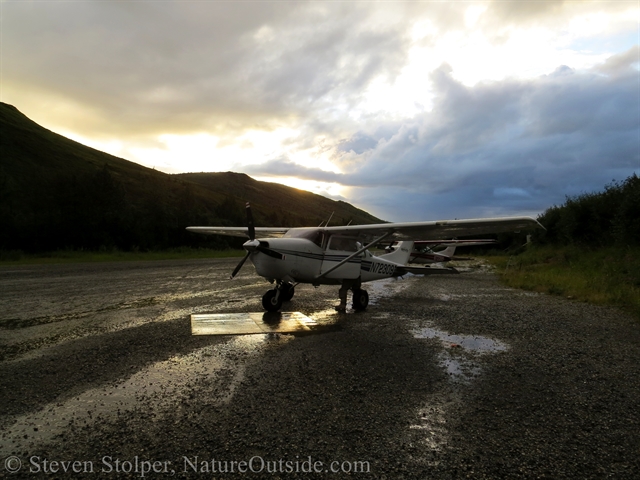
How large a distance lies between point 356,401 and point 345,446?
1.06 meters

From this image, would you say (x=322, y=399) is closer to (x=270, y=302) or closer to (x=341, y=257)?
(x=270, y=302)

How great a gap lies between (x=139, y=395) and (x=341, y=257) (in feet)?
23.4

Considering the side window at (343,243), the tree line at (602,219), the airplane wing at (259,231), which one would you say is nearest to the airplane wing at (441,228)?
the side window at (343,243)

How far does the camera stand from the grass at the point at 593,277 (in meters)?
12.1

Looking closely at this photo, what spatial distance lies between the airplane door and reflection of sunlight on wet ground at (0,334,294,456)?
14.6 feet

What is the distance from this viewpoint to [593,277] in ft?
53.5

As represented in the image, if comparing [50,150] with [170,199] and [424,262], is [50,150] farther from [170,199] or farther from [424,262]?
[424,262]

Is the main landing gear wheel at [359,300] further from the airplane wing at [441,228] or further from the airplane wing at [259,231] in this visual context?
the airplane wing at [259,231]

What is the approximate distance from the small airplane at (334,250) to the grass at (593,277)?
17.6 ft

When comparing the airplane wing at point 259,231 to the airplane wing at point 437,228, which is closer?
the airplane wing at point 437,228

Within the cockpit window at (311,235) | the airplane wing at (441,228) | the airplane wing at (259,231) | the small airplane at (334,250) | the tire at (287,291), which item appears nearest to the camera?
the airplane wing at (441,228)

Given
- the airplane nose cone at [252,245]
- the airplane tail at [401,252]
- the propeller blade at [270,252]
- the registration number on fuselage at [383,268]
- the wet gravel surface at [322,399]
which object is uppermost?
the airplane nose cone at [252,245]

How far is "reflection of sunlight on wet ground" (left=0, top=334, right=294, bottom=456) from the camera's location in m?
3.58
